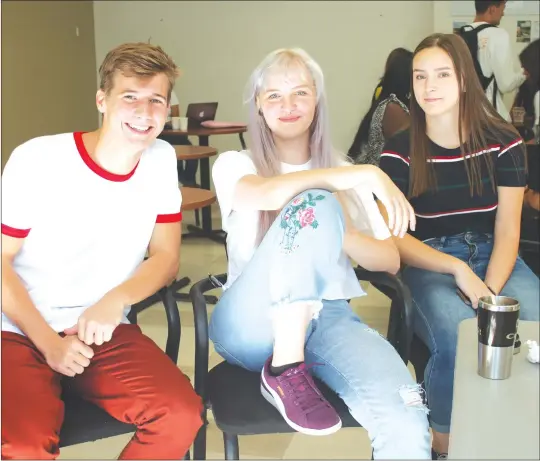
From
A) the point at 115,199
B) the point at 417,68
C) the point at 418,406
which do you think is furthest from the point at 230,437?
the point at 417,68

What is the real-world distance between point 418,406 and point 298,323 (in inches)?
11.5

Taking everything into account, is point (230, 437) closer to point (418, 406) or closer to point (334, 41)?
point (418, 406)

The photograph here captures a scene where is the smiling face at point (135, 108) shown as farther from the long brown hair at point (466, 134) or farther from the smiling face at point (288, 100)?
the long brown hair at point (466, 134)

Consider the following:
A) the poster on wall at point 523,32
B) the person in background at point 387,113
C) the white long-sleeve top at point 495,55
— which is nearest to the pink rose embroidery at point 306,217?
the person in background at point 387,113

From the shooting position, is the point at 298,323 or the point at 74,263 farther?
the point at 74,263

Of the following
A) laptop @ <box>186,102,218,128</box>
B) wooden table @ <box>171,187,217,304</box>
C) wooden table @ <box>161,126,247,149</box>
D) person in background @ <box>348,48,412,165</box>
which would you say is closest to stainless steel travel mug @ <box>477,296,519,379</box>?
person in background @ <box>348,48,412,165</box>

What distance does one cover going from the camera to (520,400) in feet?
3.24

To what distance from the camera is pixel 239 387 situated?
1463 mm

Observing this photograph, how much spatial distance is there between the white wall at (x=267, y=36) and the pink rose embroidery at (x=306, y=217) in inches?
192

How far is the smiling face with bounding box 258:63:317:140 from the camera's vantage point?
5.31 ft

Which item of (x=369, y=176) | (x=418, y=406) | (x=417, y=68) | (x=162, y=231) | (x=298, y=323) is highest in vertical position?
(x=417, y=68)

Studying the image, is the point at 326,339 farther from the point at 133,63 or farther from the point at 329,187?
the point at 133,63

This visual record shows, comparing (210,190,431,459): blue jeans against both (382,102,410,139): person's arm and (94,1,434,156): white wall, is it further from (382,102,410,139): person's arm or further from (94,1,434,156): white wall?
(94,1,434,156): white wall

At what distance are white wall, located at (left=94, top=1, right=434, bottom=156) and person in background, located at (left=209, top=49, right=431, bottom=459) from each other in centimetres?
457
